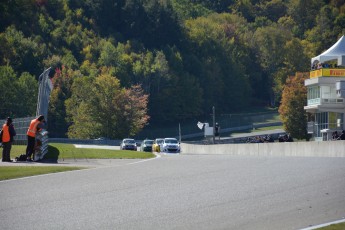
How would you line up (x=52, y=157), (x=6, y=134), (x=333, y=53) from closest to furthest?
(x=6, y=134)
(x=52, y=157)
(x=333, y=53)

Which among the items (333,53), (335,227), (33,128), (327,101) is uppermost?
(333,53)

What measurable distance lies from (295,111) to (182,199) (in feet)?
336

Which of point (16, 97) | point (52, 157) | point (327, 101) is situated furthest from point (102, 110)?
point (52, 157)

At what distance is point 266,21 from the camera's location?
7800 inches

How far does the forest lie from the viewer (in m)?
115

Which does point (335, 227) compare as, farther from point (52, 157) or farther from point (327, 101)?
point (327, 101)

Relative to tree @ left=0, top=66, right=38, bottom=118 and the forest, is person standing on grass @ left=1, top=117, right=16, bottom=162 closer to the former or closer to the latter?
tree @ left=0, top=66, right=38, bottom=118

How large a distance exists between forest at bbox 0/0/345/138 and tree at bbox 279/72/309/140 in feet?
52.9

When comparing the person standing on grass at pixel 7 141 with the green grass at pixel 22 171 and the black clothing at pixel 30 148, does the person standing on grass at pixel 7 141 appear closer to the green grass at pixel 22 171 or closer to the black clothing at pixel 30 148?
the black clothing at pixel 30 148

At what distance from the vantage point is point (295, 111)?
119125 millimetres

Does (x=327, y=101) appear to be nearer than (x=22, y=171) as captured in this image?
No

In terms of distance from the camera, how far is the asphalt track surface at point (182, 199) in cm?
1571

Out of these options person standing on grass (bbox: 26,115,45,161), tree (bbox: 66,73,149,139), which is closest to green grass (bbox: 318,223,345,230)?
person standing on grass (bbox: 26,115,45,161)

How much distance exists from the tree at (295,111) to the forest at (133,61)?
16135 mm
